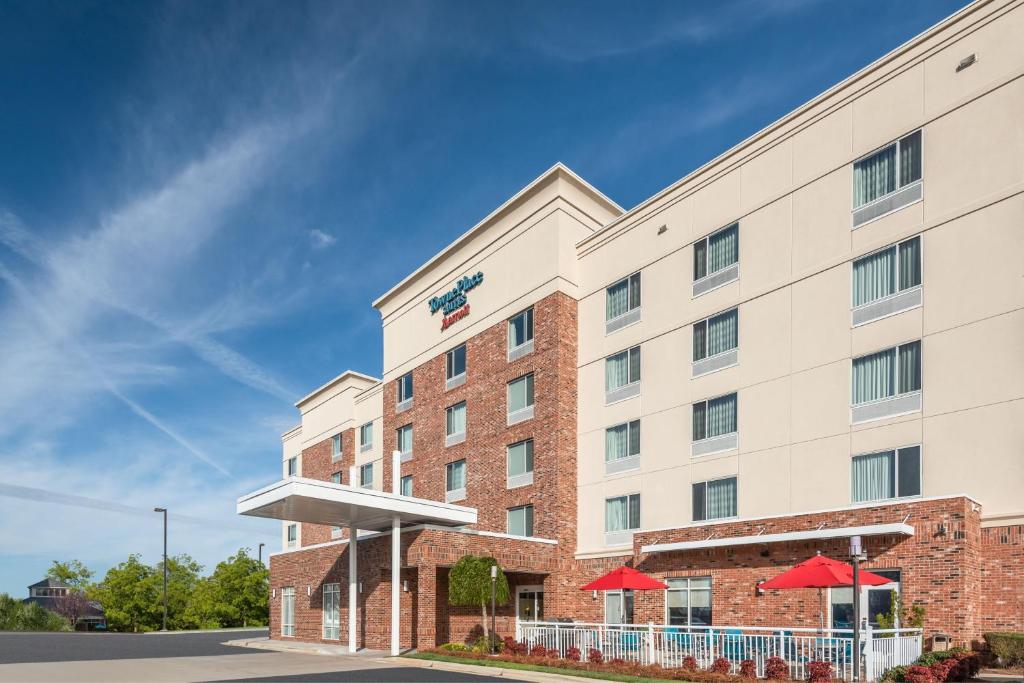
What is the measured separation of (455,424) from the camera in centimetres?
3641

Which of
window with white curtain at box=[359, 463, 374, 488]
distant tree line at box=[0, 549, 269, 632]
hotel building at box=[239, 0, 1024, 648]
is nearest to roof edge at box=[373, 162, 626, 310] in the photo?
hotel building at box=[239, 0, 1024, 648]

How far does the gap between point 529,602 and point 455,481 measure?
691 cm

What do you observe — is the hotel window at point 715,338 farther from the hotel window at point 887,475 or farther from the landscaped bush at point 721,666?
the landscaped bush at point 721,666

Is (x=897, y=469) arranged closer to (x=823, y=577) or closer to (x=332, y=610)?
(x=823, y=577)

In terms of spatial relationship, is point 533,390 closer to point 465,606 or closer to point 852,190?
point 465,606

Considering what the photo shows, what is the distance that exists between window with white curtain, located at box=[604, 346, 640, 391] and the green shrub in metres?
13.9

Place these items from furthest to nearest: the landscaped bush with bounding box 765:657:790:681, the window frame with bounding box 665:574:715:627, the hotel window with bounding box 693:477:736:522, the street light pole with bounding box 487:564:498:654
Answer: the hotel window with bounding box 693:477:736:522, the street light pole with bounding box 487:564:498:654, the window frame with bounding box 665:574:715:627, the landscaped bush with bounding box 765:657:790:681

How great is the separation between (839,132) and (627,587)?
14170 mm

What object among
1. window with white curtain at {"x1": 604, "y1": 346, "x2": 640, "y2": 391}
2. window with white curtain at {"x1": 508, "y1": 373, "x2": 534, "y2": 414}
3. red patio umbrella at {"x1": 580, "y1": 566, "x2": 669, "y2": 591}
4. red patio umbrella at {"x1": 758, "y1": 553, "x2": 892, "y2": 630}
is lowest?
red patio umbrella at {"x1": 580, "y1": 566, "x2": 669, "y2": 591}

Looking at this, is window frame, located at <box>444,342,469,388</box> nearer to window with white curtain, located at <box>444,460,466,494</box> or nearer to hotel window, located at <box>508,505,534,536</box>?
window with white curtain, located at <box>444,460,466,494</box>

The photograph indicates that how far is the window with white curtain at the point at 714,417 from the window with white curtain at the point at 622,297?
15.9 feet

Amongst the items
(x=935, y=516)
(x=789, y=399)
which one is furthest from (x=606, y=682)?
(x=789, y=399)

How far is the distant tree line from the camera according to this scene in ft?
163

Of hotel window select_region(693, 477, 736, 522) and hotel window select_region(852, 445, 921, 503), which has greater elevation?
hotel window select_region(852, 445, 921, 503)
